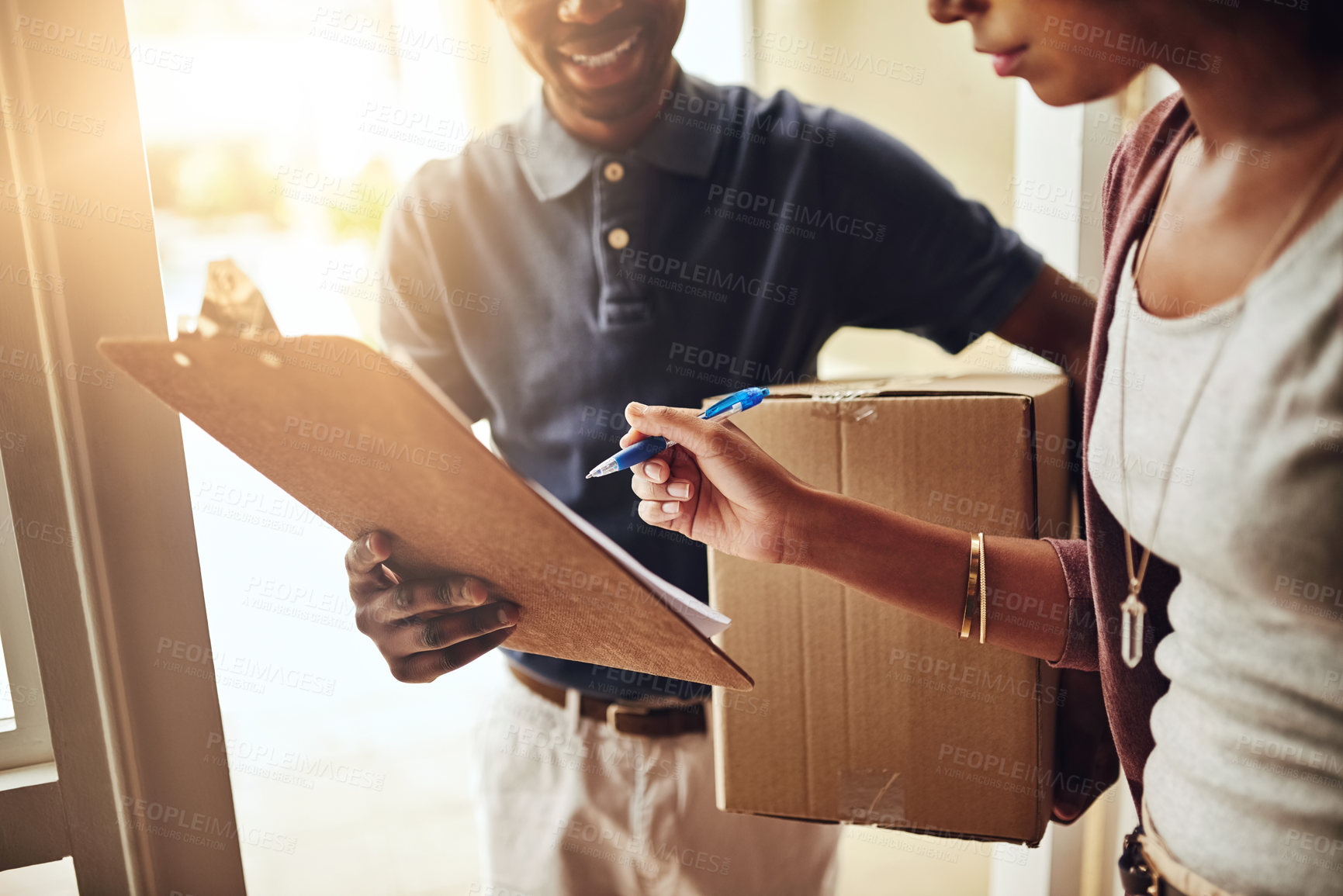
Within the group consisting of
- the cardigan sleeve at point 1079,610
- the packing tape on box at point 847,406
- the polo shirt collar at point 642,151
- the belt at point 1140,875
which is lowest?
the belt at point 1140,875

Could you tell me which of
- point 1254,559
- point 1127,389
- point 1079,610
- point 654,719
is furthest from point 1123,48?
point 654,719

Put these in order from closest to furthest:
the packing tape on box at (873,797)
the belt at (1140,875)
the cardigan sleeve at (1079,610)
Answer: the belt at (1140,875)
the cardigan sleeve at (1079,610)
the packing tape on box at (873,797)

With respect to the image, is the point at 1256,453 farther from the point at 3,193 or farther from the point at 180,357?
the point at 3,193

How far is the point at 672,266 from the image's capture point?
1101 millimetres

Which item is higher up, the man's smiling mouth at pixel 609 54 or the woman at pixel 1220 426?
the man's smiling mouth at pixel 609 54

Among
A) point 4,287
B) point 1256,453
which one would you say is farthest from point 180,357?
point 1256,453

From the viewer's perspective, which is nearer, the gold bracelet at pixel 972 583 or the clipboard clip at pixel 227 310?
the clipboard clip at pixel 227 310

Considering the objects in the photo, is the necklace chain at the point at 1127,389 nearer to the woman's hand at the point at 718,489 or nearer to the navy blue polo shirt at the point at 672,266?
the woman's hand at the point at 718,489

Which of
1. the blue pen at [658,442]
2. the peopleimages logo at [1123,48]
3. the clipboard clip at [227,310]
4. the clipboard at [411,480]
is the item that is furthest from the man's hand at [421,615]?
the peopleimages logo at [1123,48]

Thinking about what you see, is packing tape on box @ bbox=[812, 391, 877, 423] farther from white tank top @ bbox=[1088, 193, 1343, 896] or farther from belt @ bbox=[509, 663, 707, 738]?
belt @ bbox=[509, 663, 707, 738]

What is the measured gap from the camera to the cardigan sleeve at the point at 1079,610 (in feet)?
2.39

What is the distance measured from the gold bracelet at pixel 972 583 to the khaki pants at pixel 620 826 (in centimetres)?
50

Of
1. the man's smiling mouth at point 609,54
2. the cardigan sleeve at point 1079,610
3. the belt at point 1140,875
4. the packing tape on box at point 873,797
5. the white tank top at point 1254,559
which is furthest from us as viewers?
the man's smiling mouth at point 609,54

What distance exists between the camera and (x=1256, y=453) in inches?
19.3
